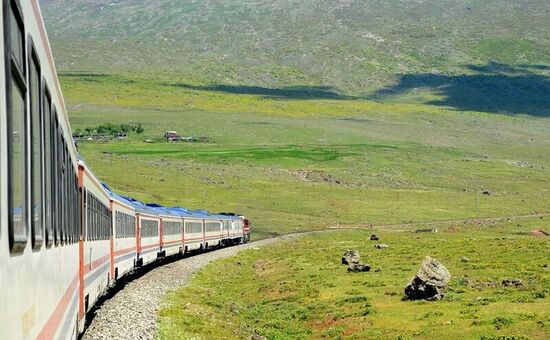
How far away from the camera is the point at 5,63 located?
4594 mm

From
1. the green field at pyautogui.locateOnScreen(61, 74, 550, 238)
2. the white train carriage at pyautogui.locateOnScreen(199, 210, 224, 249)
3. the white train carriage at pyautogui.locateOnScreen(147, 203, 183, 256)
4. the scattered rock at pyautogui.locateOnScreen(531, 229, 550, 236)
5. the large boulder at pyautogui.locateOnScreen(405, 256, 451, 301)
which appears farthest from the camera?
the green field at pyautogui.locateOnScreen(61, 74, 550, 238)

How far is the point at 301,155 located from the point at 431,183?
106ft

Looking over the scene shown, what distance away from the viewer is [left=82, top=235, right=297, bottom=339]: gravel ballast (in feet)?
85.7

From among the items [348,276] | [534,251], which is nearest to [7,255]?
[348,276]

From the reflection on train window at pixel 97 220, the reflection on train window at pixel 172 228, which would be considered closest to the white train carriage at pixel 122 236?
the reflection on train window at pixel 97 220

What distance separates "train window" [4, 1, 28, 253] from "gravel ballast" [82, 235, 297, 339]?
19.7m

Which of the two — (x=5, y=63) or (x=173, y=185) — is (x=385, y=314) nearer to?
(x=5, y=63)

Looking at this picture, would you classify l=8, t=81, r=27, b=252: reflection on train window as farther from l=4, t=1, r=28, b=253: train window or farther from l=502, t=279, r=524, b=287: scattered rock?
l=502, t=279, r=524, b=287: scattered rock

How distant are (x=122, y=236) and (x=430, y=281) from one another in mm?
13892

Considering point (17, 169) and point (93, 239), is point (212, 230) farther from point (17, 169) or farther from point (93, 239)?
point (17, 169)

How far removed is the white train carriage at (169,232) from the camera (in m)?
48.3

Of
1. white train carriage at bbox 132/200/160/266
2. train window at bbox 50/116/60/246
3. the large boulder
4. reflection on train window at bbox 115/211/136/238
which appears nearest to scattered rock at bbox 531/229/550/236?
white train carriage at bbox 132/200/160/266

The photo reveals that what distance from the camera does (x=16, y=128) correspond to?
16.7 feet

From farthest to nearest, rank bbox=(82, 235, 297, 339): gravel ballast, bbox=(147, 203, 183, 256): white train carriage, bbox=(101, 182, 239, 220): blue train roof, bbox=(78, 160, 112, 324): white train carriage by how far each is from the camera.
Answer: bbox=(147, 203, 183, 256): white train carriage, bbox=(101, 182, 239, 220): blue train roof, bbox=(82, 235, 297, 339): gravel ballast, bbox=(78, 160, 112, 324): white train carriage
